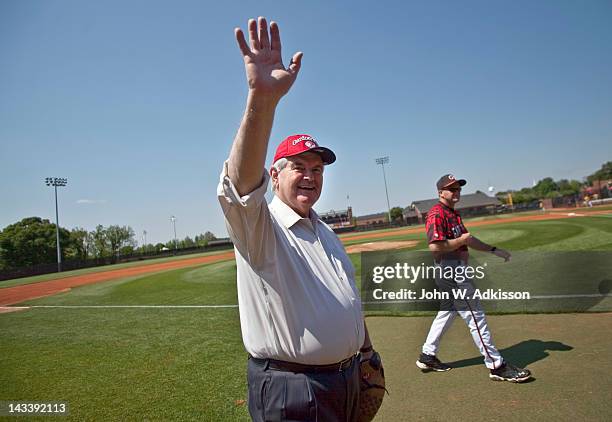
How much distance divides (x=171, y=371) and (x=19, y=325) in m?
A: 7.16

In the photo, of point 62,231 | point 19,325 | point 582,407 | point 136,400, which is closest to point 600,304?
point 582,407

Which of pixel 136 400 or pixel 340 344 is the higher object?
pixel 340 344

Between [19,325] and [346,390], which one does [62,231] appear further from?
[346,390]

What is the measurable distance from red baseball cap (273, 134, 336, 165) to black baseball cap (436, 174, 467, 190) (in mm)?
2805

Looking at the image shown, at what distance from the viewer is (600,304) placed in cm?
621

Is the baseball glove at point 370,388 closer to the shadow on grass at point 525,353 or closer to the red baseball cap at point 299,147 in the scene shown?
the red baseball cap at point 299,147

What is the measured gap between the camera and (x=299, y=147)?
80.1 inches

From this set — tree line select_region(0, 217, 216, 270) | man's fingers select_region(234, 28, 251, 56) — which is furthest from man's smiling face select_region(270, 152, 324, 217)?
tree line select_region(0, 217, 216, 270)

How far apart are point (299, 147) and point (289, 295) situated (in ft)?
2.59

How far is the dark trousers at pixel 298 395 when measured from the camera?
68.3 inches

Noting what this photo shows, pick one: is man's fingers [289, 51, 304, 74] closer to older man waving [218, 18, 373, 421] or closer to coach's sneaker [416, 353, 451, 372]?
older man waving [218, 18, 373, 421]

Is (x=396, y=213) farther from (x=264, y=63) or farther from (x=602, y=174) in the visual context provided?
(x=264, y=63)

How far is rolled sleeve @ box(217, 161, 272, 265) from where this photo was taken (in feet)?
4.67

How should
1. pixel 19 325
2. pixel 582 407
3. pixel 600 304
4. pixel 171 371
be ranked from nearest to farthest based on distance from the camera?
pixel 582 407, pixel 171 371, pixel 600 304, pixel 19 325
